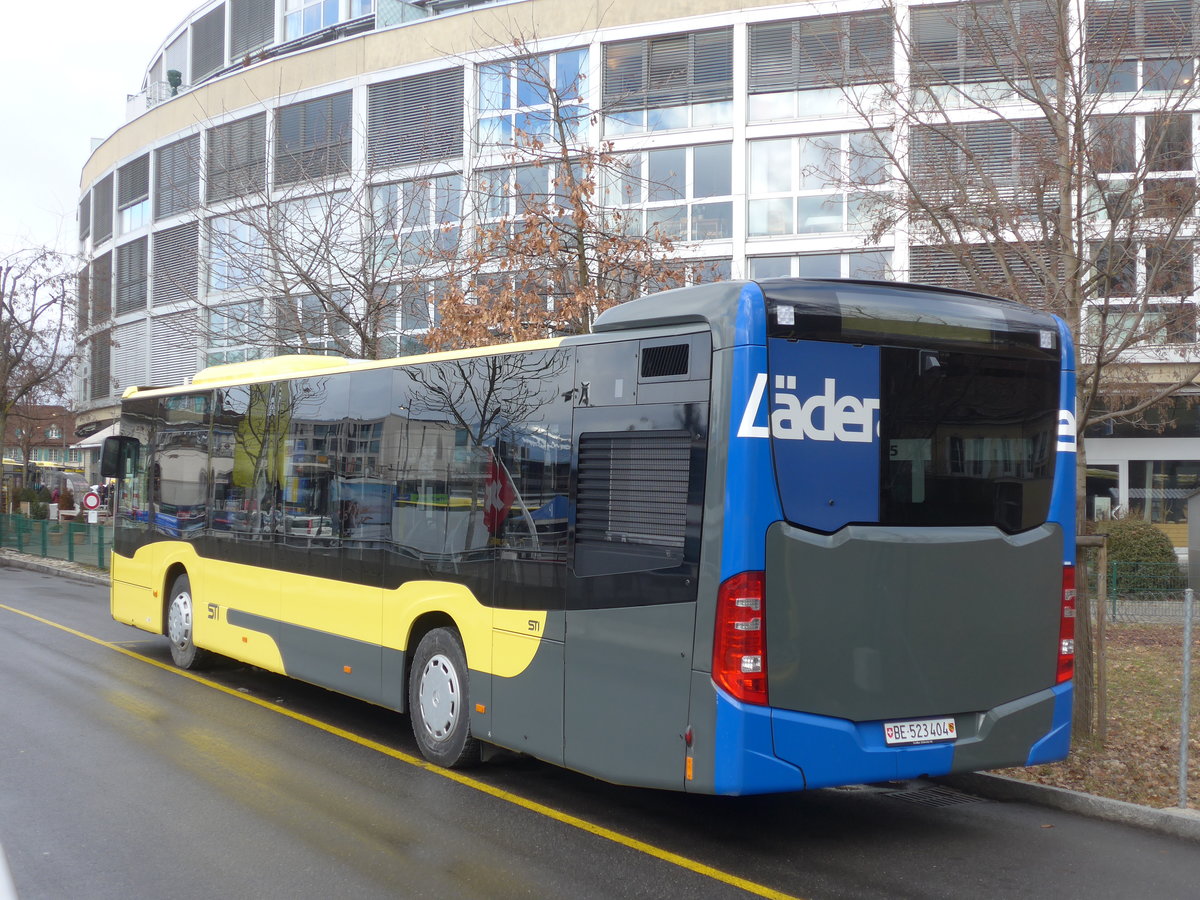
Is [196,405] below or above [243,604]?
above

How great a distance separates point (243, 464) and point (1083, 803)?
7783 mm

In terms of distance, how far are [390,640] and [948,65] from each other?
675 cm

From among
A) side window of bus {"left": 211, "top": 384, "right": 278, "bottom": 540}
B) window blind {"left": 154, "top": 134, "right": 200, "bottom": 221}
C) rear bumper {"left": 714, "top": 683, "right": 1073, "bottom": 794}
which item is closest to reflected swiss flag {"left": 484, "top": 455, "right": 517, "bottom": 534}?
rear bumper {"left": 714, "top": 683, "right": 1073, "bottom": 794}

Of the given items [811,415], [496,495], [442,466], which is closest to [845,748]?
[811,415]

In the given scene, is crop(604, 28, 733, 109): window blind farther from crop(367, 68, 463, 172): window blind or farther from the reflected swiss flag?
the reflected swiss flag

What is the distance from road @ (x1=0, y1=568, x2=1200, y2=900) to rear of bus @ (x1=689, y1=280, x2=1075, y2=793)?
20.2 inches

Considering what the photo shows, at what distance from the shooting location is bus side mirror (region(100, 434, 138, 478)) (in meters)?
13.8

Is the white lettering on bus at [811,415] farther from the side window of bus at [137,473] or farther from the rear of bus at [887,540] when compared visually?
the side window of bus at [137,473]

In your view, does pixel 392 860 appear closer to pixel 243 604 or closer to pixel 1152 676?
pixel 243 604

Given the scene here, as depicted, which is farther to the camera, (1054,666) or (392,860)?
(1054,666)

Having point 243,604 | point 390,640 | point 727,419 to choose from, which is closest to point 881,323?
point 727,419

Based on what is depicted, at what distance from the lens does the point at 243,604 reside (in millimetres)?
11102

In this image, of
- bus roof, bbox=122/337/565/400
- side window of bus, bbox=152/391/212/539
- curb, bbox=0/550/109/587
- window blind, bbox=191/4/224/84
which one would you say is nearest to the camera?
bus roof, bbox=122/337/565/400

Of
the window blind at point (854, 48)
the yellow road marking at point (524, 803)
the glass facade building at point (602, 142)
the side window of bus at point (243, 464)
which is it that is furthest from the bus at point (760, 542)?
the window blind at point (854, 48)
